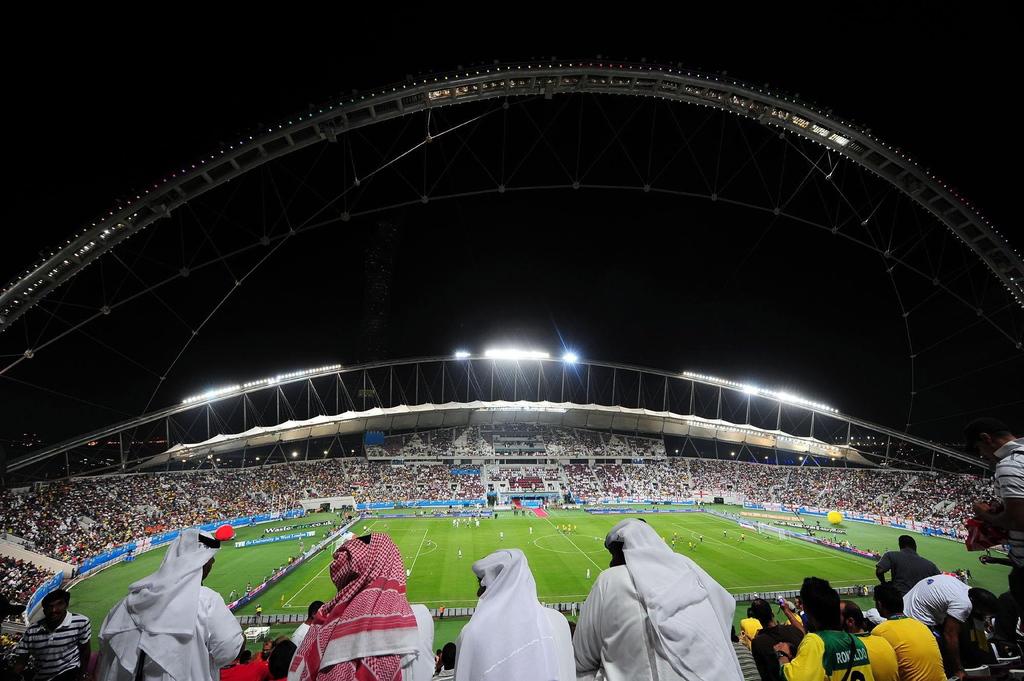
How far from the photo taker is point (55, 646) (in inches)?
157

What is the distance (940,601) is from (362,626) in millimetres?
5492

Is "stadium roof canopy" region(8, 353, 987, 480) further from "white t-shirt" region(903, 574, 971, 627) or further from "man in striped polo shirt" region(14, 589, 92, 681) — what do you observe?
"white t-shirt" region(903, 574, 971, 627)

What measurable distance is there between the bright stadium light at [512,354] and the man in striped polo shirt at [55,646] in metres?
43.0

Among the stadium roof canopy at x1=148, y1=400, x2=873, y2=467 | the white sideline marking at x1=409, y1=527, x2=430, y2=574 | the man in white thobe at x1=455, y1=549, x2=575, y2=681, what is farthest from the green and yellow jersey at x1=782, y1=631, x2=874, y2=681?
the stadium roof canopy at x1=148, y1=400, x2=873, y2=467

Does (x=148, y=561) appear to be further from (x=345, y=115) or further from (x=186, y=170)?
(x=345, y=115)

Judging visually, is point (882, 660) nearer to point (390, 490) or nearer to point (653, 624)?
point (653, 624)

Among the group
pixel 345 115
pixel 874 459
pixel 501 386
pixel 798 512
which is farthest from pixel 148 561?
pixel 874 459

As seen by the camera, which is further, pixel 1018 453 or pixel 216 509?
pixel 216 509

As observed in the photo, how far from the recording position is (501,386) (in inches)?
2383

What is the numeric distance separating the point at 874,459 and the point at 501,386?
45.4 metres

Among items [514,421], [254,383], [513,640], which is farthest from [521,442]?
[513,640]

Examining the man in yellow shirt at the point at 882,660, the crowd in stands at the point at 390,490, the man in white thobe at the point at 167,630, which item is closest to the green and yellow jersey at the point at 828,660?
the man in yellow shirt at the point at 882,660

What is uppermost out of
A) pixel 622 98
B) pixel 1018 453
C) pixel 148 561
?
pixel 622 98

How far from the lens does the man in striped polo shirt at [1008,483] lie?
2.83 metres
